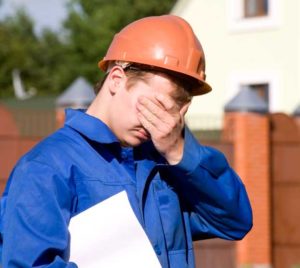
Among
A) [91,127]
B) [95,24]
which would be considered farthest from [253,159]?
[95,24]

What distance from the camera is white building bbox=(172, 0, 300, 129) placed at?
22.8 metres

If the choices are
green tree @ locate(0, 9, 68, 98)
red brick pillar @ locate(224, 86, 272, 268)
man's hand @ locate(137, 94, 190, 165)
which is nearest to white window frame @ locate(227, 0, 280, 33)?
red brick pillar @ locate(224, 86, 272, 268)

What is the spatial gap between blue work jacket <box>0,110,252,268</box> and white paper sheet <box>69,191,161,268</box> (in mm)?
28

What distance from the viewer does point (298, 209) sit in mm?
13859

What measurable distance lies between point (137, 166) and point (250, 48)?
20.4 m

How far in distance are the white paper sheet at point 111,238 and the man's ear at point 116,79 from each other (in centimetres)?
30

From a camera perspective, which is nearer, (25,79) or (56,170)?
(56,170)

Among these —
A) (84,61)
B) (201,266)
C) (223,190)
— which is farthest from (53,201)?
(84,61)

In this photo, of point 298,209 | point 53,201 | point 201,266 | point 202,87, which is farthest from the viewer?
point 298,209

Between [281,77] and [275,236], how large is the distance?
9.34 metres

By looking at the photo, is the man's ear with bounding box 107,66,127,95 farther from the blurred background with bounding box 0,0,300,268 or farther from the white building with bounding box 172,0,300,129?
the white building with bounding box 172,0,300,129

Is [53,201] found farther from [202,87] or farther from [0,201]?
[202,87]

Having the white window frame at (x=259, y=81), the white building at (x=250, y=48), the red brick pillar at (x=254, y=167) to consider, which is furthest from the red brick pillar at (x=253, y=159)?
the white window frame at (x=259, y=81)

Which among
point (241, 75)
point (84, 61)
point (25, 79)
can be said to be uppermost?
point (241, 75)
